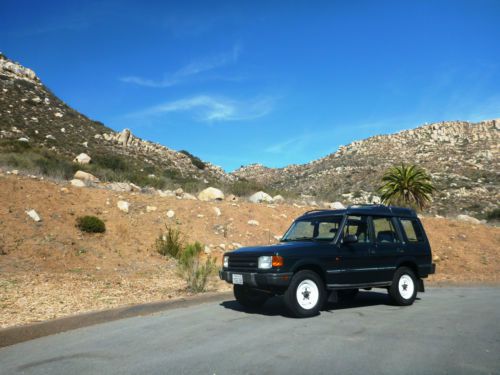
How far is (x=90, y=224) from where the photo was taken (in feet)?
54.9

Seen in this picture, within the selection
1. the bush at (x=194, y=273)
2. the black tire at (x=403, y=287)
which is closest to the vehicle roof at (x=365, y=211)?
the black tire at (x=403, y=287)

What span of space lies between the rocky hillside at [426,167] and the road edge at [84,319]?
116ft

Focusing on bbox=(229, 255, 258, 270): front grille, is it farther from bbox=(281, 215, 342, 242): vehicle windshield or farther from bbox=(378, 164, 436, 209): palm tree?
bbox=(378, 164, 436, 209): palm tree

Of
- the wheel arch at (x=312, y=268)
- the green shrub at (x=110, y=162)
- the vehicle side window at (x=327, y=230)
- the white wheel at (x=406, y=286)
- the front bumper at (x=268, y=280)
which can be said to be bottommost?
the white wheel at (x=406, y=286)

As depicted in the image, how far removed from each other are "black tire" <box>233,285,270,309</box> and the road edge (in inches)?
50.1

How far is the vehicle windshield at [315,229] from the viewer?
927 centimetres

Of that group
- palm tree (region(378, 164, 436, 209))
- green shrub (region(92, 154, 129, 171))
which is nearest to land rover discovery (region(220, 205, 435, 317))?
green shrub (region(92, 154, 129, 171))

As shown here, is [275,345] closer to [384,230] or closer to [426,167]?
[384,230]

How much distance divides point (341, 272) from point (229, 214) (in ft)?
43.8

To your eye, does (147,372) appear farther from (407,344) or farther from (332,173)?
(332,173)

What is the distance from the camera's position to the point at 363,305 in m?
9.96

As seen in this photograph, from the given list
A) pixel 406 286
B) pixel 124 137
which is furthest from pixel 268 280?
pixel 124 137

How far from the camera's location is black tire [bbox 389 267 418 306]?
9.70 m

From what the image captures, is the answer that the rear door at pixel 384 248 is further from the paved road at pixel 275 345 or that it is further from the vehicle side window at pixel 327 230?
the vehicle side window at pixel 327 230
